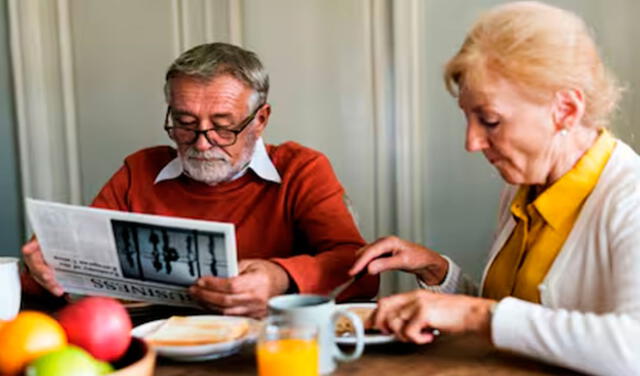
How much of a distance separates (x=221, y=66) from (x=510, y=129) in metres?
0.72

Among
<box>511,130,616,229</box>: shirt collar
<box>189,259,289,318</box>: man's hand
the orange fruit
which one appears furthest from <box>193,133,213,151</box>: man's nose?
the orange fruit

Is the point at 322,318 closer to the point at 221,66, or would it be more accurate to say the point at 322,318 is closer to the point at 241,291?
the point at 241,291

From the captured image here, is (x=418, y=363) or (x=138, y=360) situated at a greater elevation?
(x=138, y=360)

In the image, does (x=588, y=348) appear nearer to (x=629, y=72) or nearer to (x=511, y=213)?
(x=511, y=213)

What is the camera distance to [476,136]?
1.25 meters

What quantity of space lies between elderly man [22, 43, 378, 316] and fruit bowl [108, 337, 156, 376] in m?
0.68

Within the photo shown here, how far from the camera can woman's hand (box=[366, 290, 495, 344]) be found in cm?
108

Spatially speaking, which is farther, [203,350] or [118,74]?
[118,74]

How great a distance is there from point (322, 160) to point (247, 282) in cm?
50

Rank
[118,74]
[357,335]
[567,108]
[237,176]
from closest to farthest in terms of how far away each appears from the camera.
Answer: [357,335]
[567,108]
[237,176]
[118,74]

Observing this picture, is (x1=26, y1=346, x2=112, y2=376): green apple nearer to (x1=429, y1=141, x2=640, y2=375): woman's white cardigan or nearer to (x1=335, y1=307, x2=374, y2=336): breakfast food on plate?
(x1=335, y1=307, x2=374, y2=336): breakfast food on plate

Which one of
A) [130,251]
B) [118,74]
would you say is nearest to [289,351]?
[130,251]

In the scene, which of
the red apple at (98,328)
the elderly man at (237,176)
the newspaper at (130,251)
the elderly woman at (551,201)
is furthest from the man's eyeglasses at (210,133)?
the red apple at (98,328)

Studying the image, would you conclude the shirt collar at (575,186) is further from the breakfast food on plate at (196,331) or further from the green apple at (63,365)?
the green apple at (63,365)
